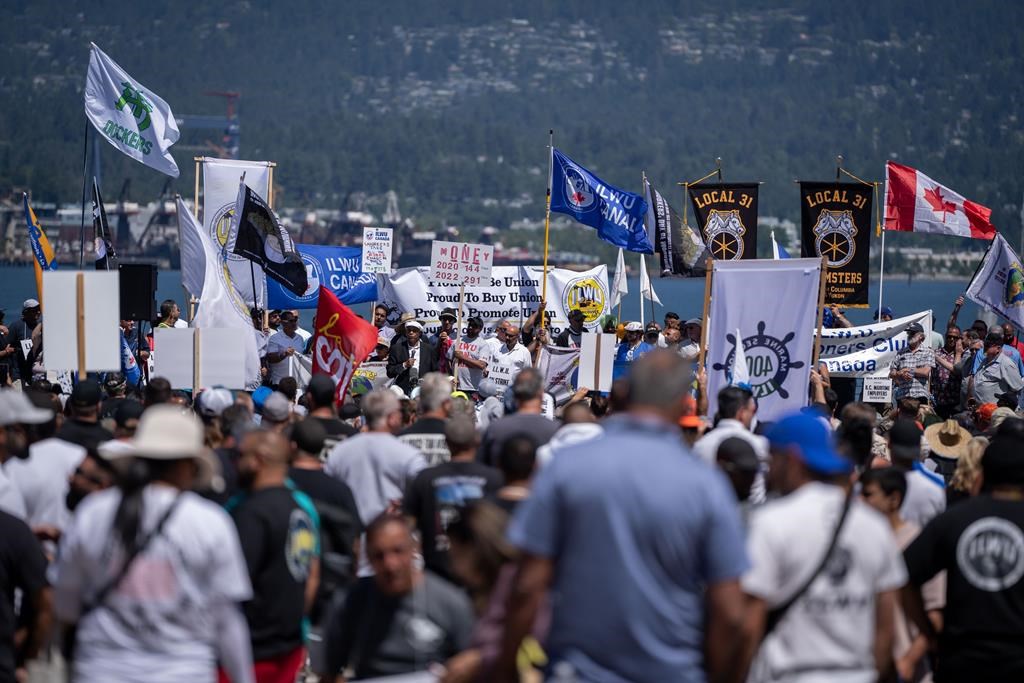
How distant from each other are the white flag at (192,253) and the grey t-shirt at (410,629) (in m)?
9.94

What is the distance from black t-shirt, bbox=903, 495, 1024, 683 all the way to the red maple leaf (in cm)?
1436

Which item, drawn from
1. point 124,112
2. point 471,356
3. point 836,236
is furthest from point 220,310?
point 836,236

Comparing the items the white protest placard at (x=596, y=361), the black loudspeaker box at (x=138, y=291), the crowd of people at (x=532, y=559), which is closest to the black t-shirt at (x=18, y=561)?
the crowd of people at (x=532, y=559)

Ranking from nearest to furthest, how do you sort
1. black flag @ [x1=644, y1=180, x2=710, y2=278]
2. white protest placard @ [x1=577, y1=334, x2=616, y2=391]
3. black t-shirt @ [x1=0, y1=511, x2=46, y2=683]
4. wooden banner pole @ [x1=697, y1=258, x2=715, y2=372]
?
1. black t-shirt @ [x1=0, y1=511, x2=46, y2=683]
2. wooden banner pole @ [x1=697, y1=258, x2=715, y2=372]
3. white protest placard @ [x1=577, y1=334, x2=616, y2=391]
4. black flag @ [x1=644, y1=180, x2=710, y2=278]

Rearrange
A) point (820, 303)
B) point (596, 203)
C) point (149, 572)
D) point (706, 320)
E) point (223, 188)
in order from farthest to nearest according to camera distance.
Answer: point (596, 203), point (223, 188), point (820, 303), point (706, 320), point (149, 572)

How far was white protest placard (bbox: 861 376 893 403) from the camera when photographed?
15.2 m

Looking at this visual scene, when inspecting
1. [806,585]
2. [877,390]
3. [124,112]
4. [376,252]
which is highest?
[124,112]

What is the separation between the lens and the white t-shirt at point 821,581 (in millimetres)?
5008

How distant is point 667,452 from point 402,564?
4.10 feet

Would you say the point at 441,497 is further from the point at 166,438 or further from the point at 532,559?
the point at 532,559

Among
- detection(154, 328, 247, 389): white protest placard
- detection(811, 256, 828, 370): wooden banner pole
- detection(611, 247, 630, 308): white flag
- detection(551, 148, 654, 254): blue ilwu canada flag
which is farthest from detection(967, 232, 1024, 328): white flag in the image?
detection(154, 328, 247, 389): white protest placard

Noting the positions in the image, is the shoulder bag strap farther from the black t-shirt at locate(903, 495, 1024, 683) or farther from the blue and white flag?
the blue and white flag

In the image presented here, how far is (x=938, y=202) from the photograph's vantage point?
19766 mm

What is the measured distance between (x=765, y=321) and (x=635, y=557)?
23.3 feet
